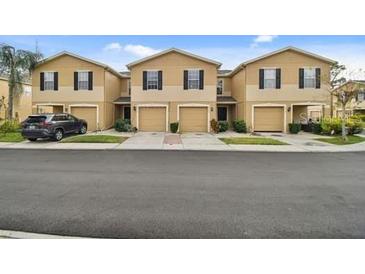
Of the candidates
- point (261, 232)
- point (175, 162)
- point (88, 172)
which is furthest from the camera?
point (175, 162)

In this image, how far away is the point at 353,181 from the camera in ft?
25.6

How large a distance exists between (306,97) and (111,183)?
19.9 m

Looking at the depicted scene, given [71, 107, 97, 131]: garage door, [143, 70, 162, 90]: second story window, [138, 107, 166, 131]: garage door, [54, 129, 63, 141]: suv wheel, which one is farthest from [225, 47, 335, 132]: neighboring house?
[54, 129, 63, 141]: suv wheel

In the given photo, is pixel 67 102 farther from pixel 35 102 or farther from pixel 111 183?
pixel 111 183

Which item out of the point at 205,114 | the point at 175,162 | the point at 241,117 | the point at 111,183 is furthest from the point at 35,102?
the point at 111,183

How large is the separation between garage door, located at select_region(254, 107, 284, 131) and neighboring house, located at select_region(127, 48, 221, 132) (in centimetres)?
346

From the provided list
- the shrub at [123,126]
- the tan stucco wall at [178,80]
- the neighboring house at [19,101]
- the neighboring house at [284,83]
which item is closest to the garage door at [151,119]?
the tan stucco wall at [178,80]

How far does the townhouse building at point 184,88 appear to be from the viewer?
76.1 ft

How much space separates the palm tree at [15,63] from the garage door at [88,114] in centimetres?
494

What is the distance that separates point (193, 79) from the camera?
2372cm

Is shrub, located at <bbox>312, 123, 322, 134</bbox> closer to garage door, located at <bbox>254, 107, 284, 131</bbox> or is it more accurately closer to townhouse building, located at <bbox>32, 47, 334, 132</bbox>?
townhouse building, located at <bbox>32, 47, 334, 132</bbox>

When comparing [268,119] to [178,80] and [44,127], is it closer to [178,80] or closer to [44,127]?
[178,80]

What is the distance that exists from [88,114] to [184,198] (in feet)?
66.7

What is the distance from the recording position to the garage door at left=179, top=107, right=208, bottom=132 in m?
24.0
